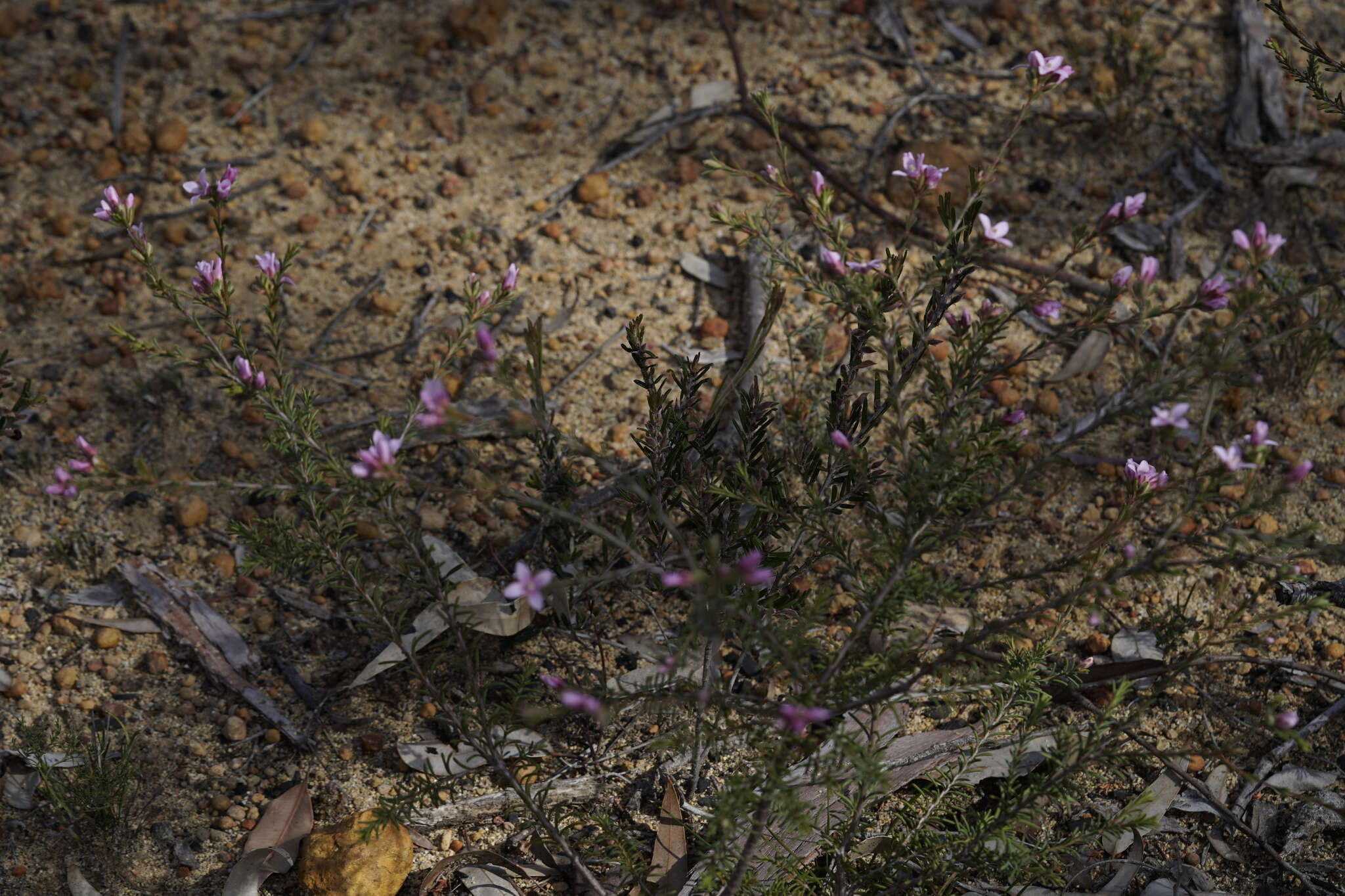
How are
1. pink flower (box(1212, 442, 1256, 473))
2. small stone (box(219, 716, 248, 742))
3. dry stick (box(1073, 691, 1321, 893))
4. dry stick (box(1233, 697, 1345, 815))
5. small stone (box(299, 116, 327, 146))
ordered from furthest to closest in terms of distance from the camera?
1. small stone (box(299, 116, 327, 146))
2. small stone (box(219, 716, 248, 742))
3. dry stick (box(1233, 697, 1345, 815))
4. dry stick (box(1073, 691, 1321, 893))
5. pink flower (box(1212, 442, 1256, 473))

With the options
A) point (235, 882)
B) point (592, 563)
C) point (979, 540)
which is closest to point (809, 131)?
point (979, 540)

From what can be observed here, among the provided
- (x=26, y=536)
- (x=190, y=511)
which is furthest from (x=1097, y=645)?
(x=26, y=536)

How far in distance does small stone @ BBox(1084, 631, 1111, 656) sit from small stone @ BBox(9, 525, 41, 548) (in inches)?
135

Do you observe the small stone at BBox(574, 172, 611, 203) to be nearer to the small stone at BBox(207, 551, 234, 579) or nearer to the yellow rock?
the small stone at BBox(207, 551, 234, 579)

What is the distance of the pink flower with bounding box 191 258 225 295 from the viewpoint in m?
2.38

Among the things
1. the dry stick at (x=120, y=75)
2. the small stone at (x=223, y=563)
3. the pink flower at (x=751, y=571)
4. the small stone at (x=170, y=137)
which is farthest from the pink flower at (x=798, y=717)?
the dry stick at (x=120, y=75)

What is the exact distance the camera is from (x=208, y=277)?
241cm

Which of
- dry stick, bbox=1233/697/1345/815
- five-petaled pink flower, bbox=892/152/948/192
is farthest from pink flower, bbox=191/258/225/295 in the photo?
dry stick, bbox=1233/697/1345/815

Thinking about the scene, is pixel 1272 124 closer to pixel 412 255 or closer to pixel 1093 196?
pixel 1093 196

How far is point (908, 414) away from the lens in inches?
151

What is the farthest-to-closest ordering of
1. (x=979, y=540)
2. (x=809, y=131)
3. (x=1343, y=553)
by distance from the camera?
(x=809, y=131) < (x=979, y=540) < (x=1343, y=553)

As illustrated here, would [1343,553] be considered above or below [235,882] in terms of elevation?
above

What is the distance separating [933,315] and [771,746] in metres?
1.03

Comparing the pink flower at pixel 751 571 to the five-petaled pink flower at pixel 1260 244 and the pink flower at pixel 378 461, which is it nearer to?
the pink flower at pixel 378 461
